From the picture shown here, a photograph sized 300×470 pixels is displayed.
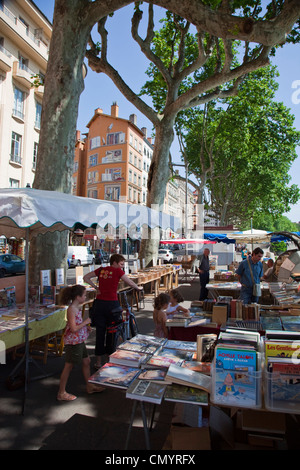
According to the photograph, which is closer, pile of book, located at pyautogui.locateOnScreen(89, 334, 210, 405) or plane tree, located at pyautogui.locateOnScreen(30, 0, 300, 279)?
pile of book, located at pyautogui.locateOnScreen(89, 334, 210, 405)

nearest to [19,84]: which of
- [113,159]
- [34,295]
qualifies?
[113,159]

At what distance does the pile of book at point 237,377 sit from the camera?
2459 millimetres

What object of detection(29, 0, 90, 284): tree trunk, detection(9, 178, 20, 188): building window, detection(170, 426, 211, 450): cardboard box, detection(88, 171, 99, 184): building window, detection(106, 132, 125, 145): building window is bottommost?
detection(170, 426, 211, 450): cardboard box

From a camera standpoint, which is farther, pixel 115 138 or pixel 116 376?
pixel 115 138

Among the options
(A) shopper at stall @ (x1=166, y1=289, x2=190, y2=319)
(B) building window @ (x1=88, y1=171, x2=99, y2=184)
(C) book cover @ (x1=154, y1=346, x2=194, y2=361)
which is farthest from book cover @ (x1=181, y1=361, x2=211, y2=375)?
(B) building window @ (x1=88, y1=171, x2=99, y2=184)

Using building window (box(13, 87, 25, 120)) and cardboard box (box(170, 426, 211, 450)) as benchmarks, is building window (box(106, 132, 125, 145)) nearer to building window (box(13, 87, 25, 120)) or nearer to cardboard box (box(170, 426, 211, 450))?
building window (box(13, 87, 25, 120))

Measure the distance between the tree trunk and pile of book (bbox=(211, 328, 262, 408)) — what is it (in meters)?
5.06

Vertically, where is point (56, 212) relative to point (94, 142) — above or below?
below

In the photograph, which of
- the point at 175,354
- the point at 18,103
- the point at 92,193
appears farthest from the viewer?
the point at 92,193

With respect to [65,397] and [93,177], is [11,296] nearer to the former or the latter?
[65,397]

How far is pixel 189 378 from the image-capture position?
9.12 ft

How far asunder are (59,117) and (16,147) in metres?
20.0

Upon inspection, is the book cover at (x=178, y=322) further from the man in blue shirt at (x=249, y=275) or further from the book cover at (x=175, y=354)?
the man in blue shirt at (x=249, y=275)

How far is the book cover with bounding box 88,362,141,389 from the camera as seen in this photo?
2791mm
